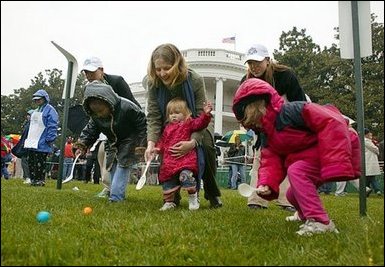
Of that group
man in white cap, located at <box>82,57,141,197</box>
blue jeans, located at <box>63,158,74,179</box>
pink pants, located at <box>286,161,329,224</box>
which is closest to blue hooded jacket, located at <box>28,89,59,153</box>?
man in white cap, located at <box>82,57,141,197</box>

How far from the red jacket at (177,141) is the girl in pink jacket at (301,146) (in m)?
1.25

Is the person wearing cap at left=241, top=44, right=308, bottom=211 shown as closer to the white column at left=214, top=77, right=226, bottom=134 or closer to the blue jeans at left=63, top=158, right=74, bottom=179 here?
the blue jeans at left=63, top=158, right=74, bottom=179

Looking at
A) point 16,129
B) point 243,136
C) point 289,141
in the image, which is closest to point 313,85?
point 243,136

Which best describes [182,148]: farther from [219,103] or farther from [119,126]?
[219,103]

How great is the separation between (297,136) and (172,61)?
1.95 m

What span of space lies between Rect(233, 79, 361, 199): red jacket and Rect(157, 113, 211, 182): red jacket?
49.2 inches

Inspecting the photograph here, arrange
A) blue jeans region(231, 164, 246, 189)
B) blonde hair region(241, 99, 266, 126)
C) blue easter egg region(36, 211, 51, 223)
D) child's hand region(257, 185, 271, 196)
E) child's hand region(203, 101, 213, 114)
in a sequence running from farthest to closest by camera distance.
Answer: blue jeans region(231, 164, 246, 189)
child's hand region(203, 101, 213, 114)
blue easter egg region(36, 211, 51, 223)
blonde hair region(241, 99, 266, 126)
child's hand region(257, 185, 271, 196)

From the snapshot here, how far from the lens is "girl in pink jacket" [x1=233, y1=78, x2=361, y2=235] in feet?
9.45

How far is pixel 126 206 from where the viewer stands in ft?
15.4

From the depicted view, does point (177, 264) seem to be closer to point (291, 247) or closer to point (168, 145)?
point (291, 247)

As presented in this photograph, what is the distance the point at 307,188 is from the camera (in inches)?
120

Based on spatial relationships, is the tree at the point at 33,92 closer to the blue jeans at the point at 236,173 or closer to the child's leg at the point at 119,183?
the blue jeans at the point at 236,173

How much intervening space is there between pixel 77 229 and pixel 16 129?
36.8 meters

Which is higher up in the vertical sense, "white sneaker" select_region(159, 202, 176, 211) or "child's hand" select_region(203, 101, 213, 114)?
"child's hand" select_region(203, 101, 213, 114)
